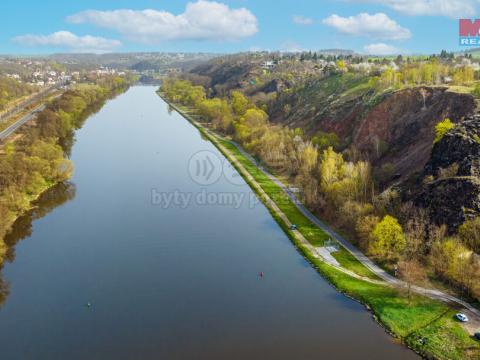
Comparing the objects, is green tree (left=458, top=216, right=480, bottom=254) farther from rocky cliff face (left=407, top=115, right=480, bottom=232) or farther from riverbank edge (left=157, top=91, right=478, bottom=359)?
riverbank edge (left=157, top=91, right=478, bottom=359)

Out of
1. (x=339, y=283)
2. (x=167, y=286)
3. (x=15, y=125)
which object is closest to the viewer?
(x=167, y=286)

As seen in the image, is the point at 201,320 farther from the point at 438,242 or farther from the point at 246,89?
the point at 246,89

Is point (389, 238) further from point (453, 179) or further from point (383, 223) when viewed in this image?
point (453, 179)

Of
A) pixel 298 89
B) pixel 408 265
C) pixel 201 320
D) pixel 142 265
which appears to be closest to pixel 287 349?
pixel 201 320

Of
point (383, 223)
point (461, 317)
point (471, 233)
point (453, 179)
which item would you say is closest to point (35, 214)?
point (383, 223)

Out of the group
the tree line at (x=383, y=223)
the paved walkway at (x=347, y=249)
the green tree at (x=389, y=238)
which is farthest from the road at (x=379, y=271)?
the green tree at (x=389, y=238)
